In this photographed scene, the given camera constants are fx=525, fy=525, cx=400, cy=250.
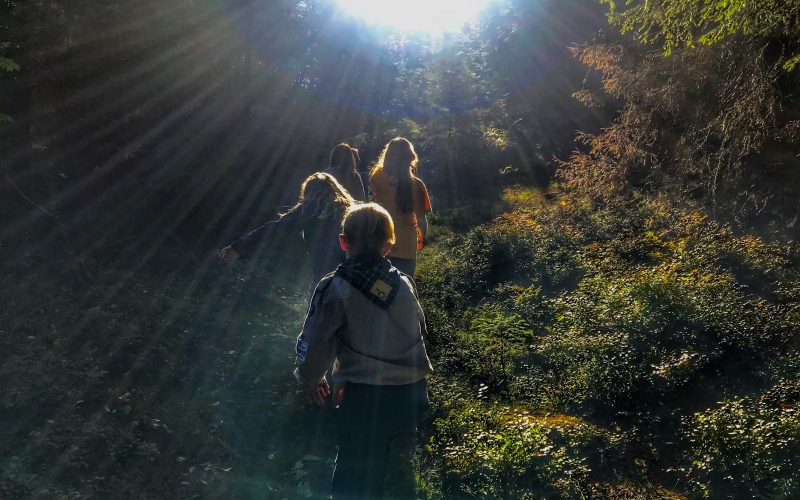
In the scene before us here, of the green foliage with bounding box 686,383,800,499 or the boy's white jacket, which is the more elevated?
the boy's white jacket

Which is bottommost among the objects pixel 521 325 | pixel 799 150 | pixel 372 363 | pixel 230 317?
pixel 230 317

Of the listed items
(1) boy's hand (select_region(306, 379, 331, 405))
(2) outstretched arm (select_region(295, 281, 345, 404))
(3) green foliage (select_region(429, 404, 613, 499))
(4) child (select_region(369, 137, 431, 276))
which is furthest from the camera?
(4) child (select_region(369, 137, 431, 276))

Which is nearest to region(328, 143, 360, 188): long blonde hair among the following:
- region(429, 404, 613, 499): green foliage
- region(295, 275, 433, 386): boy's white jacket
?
region(429, 404, 613, 499): green foliage

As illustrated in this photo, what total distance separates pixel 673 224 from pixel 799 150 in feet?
6.74

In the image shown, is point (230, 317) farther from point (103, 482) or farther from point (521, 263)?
point (521, 263)

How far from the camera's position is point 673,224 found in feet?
26.9

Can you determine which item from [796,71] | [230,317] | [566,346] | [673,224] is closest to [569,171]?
[673,224]

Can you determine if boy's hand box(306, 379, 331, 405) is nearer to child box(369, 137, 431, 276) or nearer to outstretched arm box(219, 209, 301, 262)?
outstretched arm box(219, 209, 301, 262)

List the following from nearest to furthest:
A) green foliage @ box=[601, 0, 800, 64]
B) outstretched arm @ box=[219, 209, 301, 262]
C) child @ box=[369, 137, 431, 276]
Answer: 1. outstretched arm @ box=[219, 209, 301, 262]
2. green foliage @ box=[601, 0, 800, 64]
3. child @ box=[369, 137, 431, 276]

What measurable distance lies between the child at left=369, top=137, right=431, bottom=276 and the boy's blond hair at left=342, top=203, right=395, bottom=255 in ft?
7.70

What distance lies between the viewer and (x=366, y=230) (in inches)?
110

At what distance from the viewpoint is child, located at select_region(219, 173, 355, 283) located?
4145 millimetres

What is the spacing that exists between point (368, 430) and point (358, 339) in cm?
50

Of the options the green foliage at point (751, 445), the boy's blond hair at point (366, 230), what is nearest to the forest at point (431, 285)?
the green foliage at point (751, 445)
